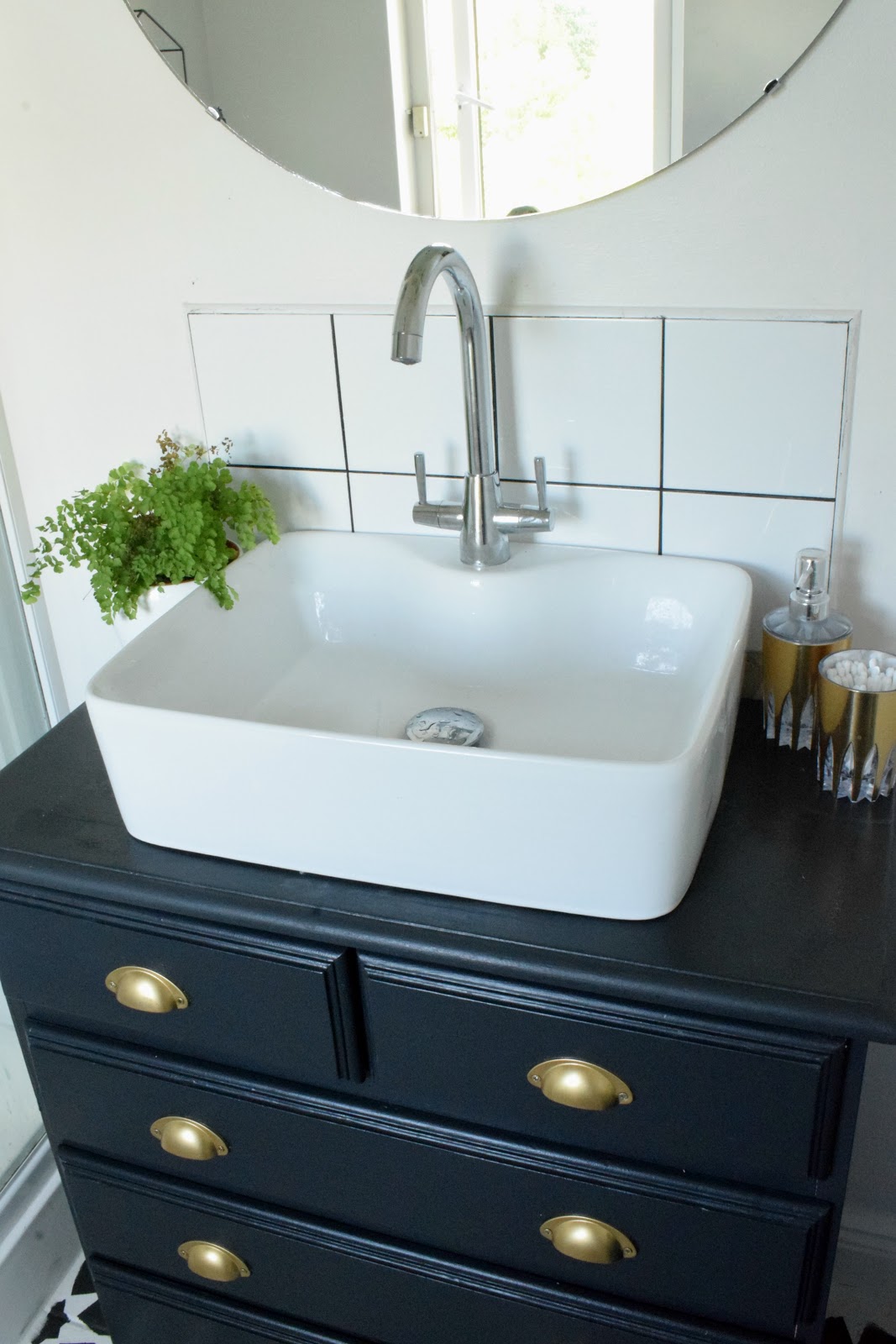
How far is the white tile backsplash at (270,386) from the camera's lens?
49.2 inches

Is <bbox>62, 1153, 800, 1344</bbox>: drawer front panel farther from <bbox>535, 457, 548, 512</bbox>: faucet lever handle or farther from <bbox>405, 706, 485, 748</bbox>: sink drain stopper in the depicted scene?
<bbox>535, 457, 548, 512</bbox>: faucet lever handle

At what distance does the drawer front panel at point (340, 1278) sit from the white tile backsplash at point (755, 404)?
2.48ft

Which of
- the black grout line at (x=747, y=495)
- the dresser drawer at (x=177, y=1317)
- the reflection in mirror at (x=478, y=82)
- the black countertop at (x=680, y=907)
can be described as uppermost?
the reflection in mirror at (x=478, y=82)

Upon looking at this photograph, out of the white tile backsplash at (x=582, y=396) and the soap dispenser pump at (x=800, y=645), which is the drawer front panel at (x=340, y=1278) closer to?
the soap dispenser pump at (x=800, y=645)

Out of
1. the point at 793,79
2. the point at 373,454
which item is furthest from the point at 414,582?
the point at 793,79

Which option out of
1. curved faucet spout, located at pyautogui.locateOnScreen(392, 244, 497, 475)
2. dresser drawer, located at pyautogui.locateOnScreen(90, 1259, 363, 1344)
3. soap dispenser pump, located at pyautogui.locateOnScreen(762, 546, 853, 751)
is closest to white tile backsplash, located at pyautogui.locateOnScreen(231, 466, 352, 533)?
curved faucet spout, located at pyautogui.locateOnScreen(392, 244, 497, 475)

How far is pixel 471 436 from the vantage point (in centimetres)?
113

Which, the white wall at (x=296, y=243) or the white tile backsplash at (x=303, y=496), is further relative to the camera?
the white tile backsplash at (x=303, y=496)

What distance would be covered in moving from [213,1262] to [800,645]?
0.85 m

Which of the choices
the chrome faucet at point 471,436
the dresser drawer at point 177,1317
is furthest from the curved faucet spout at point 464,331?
the dresser drawer at point 177,1317

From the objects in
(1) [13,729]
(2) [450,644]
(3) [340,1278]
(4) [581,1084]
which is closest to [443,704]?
(2) [450,644]

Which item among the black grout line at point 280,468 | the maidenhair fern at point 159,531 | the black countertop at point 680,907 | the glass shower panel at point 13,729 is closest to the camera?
the black countertop at point 680,907

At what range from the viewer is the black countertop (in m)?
0.85

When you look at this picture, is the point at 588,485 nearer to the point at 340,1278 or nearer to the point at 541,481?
the point at 541,481
